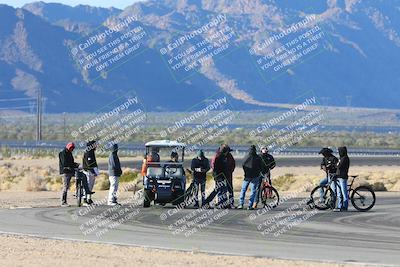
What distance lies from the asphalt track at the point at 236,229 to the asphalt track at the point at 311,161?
92.9ft

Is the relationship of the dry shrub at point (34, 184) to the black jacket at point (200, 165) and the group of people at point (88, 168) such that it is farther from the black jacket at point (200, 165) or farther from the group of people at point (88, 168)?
the black jacket at point (200, 165)

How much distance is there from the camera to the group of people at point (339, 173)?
82.9 feet

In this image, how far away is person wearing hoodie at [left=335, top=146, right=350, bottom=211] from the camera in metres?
25.2

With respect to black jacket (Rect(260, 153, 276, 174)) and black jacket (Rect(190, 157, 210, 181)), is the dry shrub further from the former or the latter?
black jacket (Rect(260, 153, 276, 174))

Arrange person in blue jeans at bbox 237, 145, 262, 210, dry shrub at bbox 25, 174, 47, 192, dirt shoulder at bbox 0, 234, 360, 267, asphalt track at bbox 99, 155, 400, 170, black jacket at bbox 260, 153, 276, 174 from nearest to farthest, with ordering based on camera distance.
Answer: dirt shoulder at bbox 0, 234, 360, 267, person in blue jeans at bbox 237, 145, 262, 210, black jacket at bbox 260, 153, 276, 174, dry shrub at bbox 25, 174, 47, 192, asphalt track at bbox 99, 155, 400, 170

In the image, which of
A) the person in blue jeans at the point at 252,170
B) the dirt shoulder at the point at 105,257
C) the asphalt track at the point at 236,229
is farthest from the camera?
the person in blue jeans at the point at 252,170

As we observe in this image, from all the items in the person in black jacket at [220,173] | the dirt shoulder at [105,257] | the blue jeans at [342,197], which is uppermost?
the person in black jacket at [220,173]

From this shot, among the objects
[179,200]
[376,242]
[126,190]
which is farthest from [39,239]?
[126,190]

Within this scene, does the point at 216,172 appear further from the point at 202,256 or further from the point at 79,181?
the point at 202,256

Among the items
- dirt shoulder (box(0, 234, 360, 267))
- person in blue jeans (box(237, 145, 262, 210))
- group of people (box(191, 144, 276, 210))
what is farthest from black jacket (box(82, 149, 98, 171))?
dirt shoulder (box(0, 234, 360, 267))

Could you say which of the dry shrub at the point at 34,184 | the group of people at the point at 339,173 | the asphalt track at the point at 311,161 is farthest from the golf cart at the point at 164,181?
the asphalt track at the point at 311,161

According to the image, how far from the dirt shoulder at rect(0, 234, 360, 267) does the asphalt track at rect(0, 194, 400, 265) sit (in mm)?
629

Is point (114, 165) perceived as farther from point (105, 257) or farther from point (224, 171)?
point (105, 257)

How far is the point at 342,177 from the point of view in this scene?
25.2 metres
